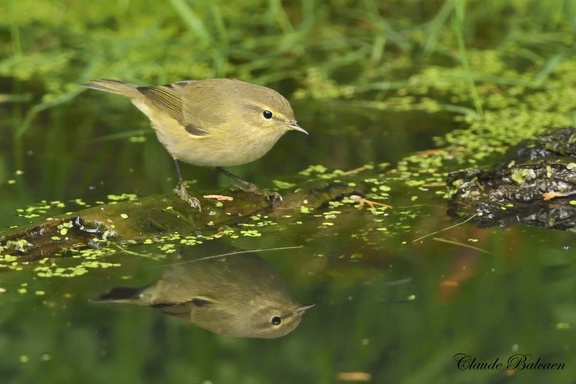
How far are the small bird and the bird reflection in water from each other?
1.94 ft

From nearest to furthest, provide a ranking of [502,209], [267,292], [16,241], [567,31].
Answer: [267,292] → [16,241] → [502,209] → [567,31]

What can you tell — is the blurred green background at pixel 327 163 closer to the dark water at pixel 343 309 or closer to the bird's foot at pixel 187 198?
the dark water at pixel 343 309

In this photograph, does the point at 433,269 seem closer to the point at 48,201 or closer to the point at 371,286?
the point at 371,286

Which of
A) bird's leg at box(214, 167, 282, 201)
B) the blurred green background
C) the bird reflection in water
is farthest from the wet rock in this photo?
the bird reflection in water

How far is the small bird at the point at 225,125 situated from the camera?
5.22 metres

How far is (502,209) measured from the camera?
512cm

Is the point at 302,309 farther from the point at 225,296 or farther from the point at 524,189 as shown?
the point at 524,189

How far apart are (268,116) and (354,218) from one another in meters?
0.66

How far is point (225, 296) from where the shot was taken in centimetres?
431

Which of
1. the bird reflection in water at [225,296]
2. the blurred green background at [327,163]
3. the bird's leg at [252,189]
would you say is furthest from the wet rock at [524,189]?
the bird reflection in water at [225,296]

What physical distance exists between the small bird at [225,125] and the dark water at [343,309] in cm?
39

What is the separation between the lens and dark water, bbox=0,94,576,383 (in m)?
3.77

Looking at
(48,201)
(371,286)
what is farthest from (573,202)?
(48,201)

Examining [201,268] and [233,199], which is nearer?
[201,268]
